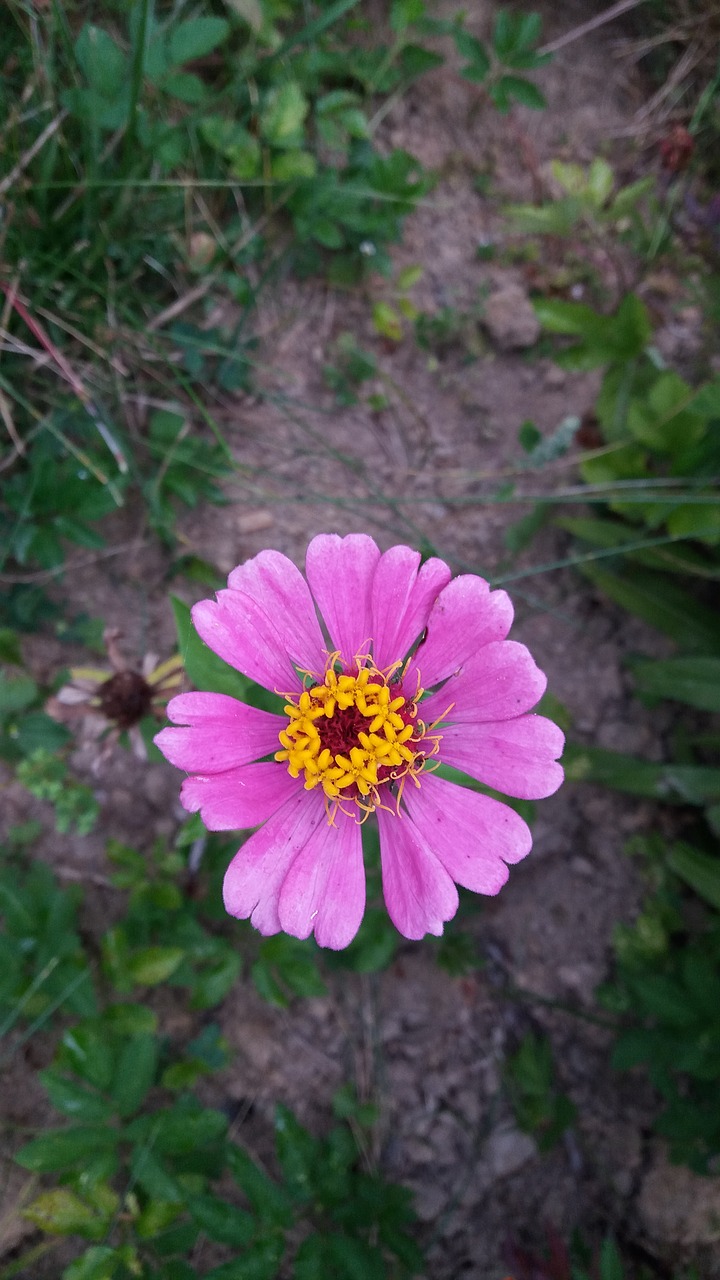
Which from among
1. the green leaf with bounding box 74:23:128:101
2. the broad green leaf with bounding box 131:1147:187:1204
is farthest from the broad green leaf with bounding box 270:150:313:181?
the broad green leaf with bounding box 131:1147:187:1204

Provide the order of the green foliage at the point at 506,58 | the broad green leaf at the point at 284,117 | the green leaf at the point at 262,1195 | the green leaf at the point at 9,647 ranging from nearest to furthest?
the green leaf at the point at 262,1195 < the green leaf at the point at 9,647 < the broad green leaf at the point at 284,117 < the green foliage at the point at 506,58

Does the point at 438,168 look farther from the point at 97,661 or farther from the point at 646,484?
the point at 97,661

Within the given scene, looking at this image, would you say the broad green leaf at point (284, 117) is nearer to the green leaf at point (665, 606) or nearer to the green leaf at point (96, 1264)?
the green leaf at point (665, 606)

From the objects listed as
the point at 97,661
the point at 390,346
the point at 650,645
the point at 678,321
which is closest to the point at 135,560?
the point at 97,661

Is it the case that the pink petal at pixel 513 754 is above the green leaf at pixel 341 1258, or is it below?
above

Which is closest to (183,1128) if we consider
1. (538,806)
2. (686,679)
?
(538,806)

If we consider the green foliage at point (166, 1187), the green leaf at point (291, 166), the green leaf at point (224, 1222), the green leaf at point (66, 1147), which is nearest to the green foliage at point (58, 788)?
the green foliage at point (166, 1187)
